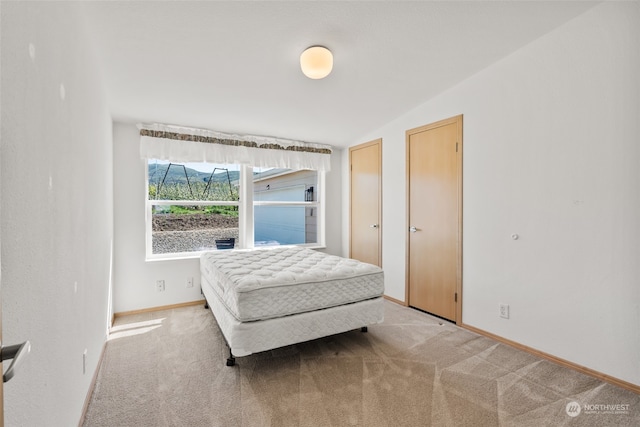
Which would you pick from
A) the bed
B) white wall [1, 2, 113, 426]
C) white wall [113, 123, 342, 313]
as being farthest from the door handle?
white wall [113, 123, 342, 313]

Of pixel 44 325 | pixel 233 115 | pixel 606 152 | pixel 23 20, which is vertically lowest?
pixel 44 325

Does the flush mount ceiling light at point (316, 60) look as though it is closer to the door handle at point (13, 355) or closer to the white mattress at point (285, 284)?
the white mattress at point (285, 284)

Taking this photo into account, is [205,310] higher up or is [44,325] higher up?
[44,325]

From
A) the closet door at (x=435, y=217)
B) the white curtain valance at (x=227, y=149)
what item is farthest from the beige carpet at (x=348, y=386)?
the white curtain valance at (x=227, y=149)

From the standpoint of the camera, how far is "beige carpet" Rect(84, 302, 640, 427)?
65.6 inches

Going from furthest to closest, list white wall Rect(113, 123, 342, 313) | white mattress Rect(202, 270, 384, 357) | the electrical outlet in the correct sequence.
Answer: white wall Rect(113, 123, 342, 313) < the electrical outlet < white mattress Rect(202, 270, 384, 357)

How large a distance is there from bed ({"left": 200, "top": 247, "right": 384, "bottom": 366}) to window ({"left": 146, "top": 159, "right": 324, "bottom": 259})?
3.52 feet

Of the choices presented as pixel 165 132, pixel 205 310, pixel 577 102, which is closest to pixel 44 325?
pixel 205 310

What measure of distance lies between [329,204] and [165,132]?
242 cm

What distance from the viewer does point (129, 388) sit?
6.34ft

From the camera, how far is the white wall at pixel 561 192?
198 cm

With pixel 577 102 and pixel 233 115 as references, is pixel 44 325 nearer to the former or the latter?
pixel 233 115

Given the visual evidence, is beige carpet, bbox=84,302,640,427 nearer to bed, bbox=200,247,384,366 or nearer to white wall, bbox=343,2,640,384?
bed, bbox=200,247,384,366

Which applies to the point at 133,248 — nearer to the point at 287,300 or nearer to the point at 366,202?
the point at 287,300
